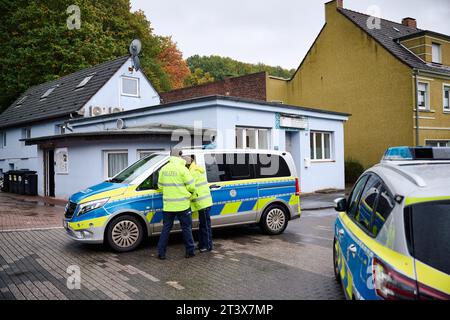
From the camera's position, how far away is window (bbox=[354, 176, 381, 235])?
405 cm

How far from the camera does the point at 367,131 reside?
83.8 ft

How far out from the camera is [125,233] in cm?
800

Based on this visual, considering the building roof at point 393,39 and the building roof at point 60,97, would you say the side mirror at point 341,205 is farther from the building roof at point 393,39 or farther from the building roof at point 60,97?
the building roof at point 393,39

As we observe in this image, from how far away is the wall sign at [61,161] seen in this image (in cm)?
1781

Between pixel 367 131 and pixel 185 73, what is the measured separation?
Answer: 3069 cm

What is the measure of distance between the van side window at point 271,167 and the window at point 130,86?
18.5 metres

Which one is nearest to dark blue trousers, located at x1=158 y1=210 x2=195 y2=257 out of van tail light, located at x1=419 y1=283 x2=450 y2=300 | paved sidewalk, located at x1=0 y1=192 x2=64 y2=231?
van tail light, located at x1=419 y1=283 x2=450 y2=300

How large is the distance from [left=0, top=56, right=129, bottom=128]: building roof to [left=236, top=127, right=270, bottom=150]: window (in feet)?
37.2

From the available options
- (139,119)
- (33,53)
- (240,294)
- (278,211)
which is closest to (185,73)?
(33,53)

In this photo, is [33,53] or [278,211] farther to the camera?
[33,53]

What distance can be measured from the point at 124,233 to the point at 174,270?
1.84 meters

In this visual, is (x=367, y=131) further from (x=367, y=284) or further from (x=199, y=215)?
(x=367, y=284)

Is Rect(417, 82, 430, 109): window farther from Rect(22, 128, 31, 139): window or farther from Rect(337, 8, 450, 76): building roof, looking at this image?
Rect(22, 128, 31, 139): window

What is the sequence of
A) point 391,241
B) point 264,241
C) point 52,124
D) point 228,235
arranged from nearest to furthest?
point 391,241
point 264,241
point 228,235
point 52,124
